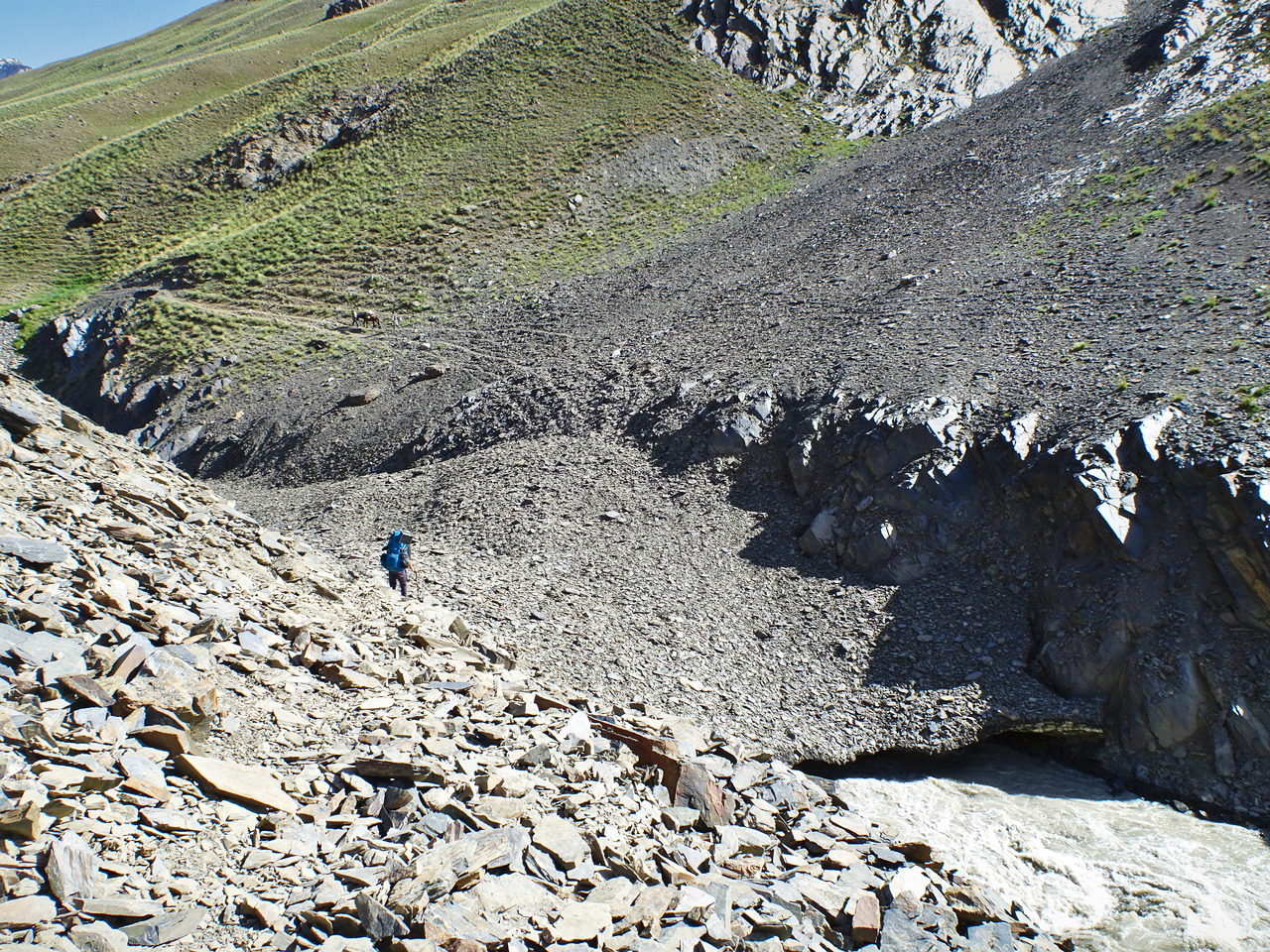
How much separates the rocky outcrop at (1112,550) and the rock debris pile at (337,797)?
4.77 meters

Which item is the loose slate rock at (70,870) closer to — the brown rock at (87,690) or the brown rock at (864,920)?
the brown rock at (87,690)

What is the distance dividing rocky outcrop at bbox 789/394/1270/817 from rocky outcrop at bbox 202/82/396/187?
138 ft

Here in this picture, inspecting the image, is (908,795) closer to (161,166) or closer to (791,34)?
(791,34)

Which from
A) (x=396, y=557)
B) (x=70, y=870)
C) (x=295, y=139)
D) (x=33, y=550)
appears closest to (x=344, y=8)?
(x=295, y=139)

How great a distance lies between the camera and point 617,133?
42.6 meters

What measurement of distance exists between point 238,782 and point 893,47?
47355mm

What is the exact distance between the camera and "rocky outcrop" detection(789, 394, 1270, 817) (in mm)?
11734

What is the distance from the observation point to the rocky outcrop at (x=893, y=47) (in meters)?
40.1

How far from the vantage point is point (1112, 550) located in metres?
13.2


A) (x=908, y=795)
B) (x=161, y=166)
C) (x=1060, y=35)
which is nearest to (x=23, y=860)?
(x=908, y=795)

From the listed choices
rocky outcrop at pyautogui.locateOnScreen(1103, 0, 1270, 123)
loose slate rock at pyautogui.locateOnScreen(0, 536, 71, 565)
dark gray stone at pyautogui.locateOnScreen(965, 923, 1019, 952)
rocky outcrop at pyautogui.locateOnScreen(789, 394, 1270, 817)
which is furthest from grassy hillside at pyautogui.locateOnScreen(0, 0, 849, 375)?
dark gray stone at pyautogui.locateOnScreen(965, 923, 1019, 952)

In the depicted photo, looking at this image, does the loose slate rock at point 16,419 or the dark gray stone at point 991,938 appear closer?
the dark gray stone at point 991,938

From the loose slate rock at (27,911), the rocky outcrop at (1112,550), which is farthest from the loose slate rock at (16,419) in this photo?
the rocky outcrop at (1112,550)

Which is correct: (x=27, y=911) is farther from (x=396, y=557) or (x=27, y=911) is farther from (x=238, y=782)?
(x=396, y=557)
